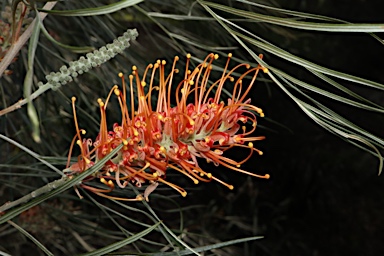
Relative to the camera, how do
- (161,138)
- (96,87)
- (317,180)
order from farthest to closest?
(317,180), (96,87), (161,138)

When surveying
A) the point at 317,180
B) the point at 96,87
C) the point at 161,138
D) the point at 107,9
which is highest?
the point at 107,9

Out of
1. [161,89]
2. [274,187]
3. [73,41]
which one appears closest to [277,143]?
[274,187]

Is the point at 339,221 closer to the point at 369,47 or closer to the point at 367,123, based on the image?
the point at 367,123

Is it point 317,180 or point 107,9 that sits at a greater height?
point 107,9

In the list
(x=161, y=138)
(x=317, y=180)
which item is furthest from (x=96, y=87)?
(x=317, y=180)

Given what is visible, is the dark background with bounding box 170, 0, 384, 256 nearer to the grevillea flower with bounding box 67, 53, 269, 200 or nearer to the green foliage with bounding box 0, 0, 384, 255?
the green foliage with bounding box 0, 0, 384, 255

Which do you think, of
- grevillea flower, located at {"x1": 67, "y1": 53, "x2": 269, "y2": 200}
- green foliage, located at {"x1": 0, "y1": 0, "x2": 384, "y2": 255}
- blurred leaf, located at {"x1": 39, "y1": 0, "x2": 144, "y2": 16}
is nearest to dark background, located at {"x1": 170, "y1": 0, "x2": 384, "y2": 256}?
green foliage, located at {"x1": 0, "y1": 0, "x2": 384, "y2": 255}

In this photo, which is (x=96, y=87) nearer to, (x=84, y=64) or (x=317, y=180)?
(x=84, y=64)

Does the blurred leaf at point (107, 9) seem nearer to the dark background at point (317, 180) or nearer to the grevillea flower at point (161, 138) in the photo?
the grevillea flower at point (161, 138)

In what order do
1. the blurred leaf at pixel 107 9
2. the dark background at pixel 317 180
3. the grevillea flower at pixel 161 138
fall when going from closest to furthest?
the blurred leaf at pixel 107 9 → the grevillea flower at pixel 161 138 → the dark background at pixel 317 180

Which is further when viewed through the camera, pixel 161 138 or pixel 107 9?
pixel 161 138

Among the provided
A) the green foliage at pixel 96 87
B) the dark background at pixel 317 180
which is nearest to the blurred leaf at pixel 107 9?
the green foliage at pixel 96 87
